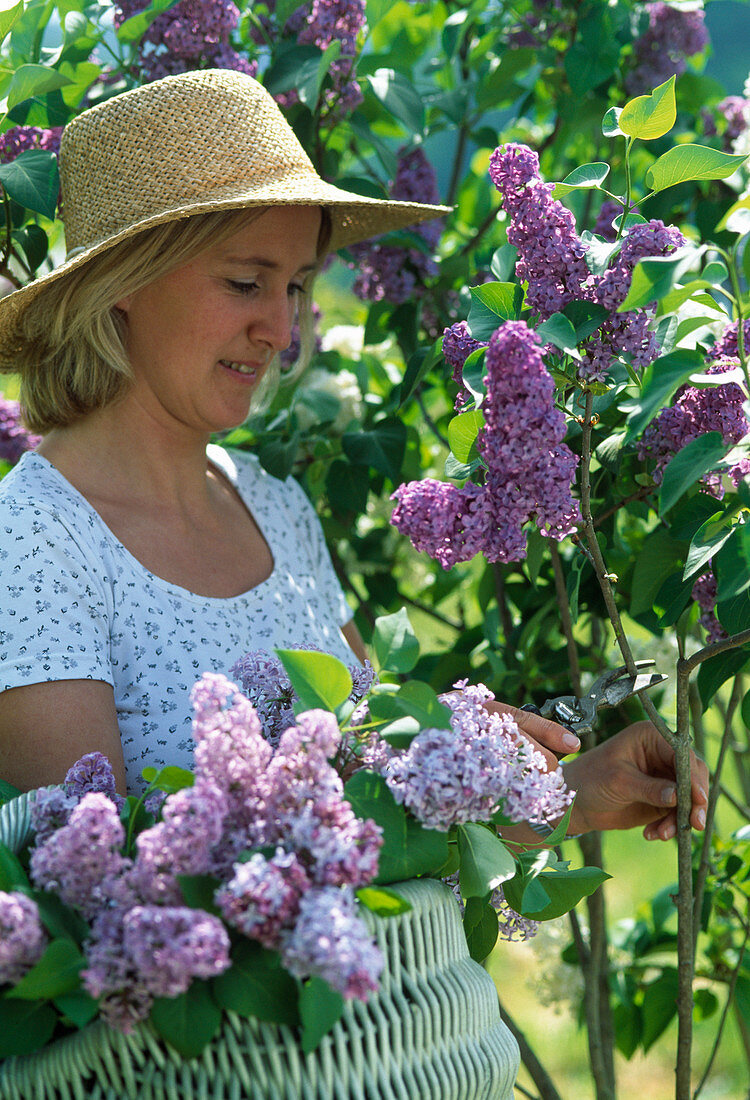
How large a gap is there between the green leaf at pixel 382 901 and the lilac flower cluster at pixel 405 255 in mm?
1284

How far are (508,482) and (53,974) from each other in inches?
20.0

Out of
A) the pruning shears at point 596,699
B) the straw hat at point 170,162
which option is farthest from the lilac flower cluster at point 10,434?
the pruning shears at point 596,699

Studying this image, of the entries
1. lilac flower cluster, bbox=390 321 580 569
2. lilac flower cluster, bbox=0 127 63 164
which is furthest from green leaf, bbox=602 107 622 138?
lilac flower cluster, bbox=0 127 63 164

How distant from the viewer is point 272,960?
0.70 metres

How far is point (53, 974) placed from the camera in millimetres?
691

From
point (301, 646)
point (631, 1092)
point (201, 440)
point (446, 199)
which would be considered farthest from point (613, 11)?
point (631, 1092)

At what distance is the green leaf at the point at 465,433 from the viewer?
0.93 meters

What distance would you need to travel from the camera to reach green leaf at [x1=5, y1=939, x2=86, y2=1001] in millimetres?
683

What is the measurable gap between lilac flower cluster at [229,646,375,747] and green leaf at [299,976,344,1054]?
28cm

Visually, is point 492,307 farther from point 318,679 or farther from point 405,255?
point 405,255

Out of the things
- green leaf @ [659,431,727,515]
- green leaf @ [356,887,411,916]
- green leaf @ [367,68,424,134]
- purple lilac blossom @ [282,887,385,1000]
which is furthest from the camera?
green leaf @ [367,68,424,134]

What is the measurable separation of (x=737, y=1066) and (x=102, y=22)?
2.65 m

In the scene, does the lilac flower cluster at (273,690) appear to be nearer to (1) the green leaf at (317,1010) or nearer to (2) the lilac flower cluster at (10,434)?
(1) the green leaf at (317,1010)

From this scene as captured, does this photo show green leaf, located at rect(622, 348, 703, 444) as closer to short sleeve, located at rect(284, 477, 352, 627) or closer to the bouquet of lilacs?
the bouquet of lilacs
